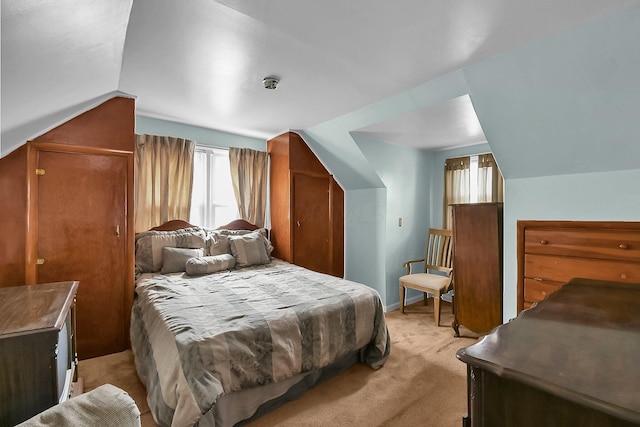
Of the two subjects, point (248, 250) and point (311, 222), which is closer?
point (248, 250)

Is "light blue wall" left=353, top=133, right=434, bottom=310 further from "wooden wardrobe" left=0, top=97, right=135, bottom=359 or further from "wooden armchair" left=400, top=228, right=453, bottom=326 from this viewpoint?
"wooden wardrobe" left=0, top=97, right=135, bottom=359

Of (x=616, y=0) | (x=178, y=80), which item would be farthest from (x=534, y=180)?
(x=178, y=80)

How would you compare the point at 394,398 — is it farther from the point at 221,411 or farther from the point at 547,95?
the point at 547,95

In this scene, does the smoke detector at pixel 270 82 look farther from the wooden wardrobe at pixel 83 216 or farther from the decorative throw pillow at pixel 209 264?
the decorative throw pillow at pixel 209 264

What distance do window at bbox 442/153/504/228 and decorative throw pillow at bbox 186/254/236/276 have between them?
294 cm

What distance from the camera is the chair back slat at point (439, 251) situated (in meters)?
3.74

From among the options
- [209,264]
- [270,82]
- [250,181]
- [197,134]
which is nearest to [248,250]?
[209,264]

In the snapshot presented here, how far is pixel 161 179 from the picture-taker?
333 centimetres

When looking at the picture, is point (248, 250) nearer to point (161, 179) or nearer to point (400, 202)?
point (161, 179)

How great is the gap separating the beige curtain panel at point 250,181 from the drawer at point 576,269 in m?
3.08

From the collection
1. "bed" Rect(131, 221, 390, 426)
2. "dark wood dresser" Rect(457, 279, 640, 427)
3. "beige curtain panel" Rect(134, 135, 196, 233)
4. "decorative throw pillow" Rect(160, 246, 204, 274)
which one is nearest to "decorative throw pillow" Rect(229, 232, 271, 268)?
"bed" Rect(131, 221, 390, 426)

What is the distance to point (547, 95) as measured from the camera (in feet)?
6.46

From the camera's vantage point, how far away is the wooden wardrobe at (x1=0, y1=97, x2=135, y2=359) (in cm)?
234

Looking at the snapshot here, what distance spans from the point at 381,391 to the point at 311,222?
7.99 ft
